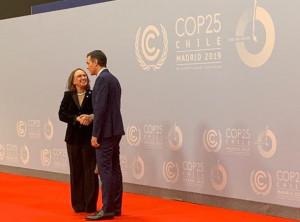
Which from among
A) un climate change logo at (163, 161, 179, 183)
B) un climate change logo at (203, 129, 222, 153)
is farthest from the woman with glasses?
un climate change logo at (203, 129, 222, 153)

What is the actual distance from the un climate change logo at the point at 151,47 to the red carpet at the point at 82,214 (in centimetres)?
162

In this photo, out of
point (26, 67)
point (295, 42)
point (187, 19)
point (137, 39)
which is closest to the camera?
point (295, 42)

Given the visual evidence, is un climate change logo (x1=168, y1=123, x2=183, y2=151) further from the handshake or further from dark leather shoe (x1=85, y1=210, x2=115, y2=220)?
dark leather shoe (x1=85, y1=210, x2=115, y2=220)

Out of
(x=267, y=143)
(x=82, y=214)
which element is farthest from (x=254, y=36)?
(x=82, y=214)

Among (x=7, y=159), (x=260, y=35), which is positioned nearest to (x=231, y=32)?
(x=260, y=35)

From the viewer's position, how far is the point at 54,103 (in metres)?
9.41

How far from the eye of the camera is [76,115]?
6.80 meters

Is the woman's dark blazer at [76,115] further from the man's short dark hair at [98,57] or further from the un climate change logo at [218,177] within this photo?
the un climate change logo at [218,177]

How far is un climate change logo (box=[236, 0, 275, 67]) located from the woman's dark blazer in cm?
166

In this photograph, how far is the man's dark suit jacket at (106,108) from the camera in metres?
6.15

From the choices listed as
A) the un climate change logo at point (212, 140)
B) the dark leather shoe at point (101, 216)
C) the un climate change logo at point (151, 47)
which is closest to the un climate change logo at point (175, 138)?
the un climate change logo at point (212, 140)

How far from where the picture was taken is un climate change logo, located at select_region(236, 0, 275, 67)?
641 centimetres

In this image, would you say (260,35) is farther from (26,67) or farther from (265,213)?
(26,67)

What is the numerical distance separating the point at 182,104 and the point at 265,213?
1.61m
